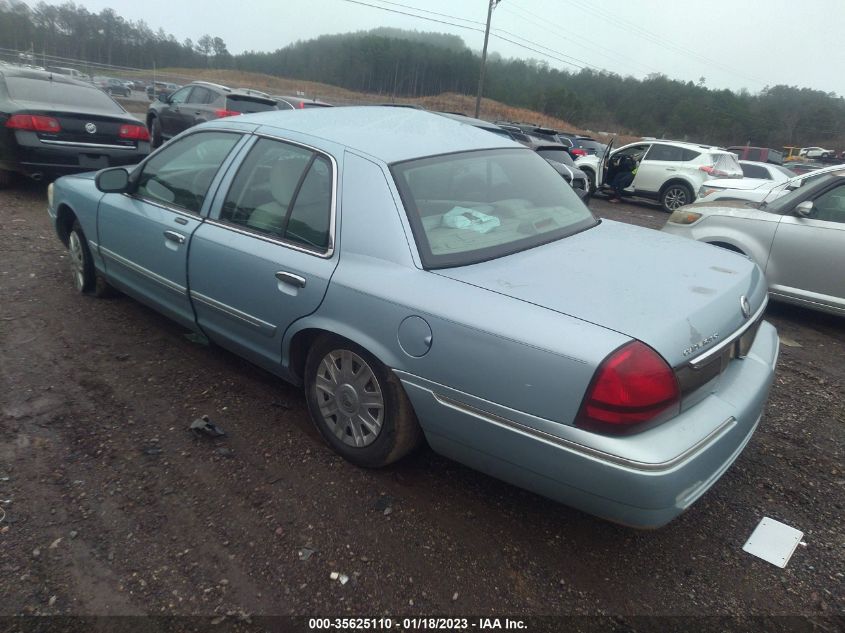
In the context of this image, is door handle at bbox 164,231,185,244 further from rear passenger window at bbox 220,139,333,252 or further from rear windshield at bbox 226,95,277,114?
rear windshield at bbox 226,95,277,114

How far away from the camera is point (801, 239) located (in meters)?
5.27

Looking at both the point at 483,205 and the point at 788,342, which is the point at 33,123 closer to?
the point at 483,205

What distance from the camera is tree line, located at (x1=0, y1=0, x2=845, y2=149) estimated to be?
5362cm

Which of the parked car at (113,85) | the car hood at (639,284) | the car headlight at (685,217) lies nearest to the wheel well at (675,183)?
the car headlight at (685,217)

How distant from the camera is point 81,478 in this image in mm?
2711

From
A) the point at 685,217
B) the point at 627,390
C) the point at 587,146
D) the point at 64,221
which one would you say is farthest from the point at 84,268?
the point at 587,146

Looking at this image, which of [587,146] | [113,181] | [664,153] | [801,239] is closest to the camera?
[113,181]

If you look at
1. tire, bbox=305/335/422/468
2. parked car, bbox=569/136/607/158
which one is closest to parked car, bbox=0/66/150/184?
tire, bbox=305/335/422/468

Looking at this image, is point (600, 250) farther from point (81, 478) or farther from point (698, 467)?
point (81, 478)

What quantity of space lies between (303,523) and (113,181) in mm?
2708

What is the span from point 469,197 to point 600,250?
684mm

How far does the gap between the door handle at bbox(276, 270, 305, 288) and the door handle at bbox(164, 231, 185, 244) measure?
89 centimetres

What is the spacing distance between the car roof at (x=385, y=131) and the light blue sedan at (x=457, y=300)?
0.07 ft

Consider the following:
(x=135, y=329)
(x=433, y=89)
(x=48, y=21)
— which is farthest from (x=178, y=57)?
(x=135, y=329)
